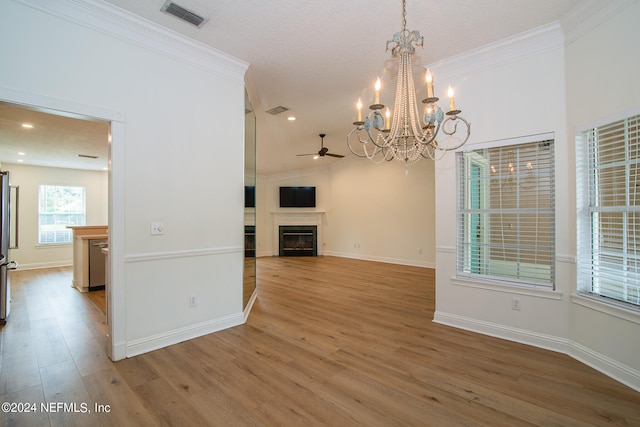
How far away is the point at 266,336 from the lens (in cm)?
321

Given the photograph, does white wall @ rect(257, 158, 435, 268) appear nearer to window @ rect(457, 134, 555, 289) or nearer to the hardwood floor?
window @ rect(457, 134, 555, 289)

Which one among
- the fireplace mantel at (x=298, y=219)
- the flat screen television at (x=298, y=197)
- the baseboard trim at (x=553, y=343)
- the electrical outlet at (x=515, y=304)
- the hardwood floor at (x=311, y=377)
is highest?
the flat screen television at (x=298, y=197)

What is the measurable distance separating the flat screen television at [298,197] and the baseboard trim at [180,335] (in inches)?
269

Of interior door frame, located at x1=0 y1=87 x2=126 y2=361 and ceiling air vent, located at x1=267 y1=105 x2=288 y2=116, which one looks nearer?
interior door frame, located at x1=0 y1=87 x2=126 y2=361

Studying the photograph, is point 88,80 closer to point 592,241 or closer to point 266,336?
point 266,336

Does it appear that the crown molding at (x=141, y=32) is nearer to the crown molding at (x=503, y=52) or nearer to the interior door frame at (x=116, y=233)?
the interior door frame at (x=116, y=233)

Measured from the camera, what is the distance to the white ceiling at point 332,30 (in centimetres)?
255

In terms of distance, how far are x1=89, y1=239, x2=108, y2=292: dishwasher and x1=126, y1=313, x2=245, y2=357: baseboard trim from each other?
345cm

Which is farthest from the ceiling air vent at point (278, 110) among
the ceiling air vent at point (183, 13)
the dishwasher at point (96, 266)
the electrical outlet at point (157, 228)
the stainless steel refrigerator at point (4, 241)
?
the dishwasher at point (96, 266)

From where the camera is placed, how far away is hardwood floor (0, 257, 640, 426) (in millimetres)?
1940

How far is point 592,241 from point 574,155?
2.57 ft

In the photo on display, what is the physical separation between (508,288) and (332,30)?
3.10m

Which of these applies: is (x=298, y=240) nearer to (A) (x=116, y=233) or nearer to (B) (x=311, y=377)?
(A) (x=116, y=233)

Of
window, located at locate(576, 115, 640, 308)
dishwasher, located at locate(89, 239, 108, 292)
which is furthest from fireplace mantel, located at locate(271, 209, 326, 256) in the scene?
window, located at locate(576, 115, 640, 308)
